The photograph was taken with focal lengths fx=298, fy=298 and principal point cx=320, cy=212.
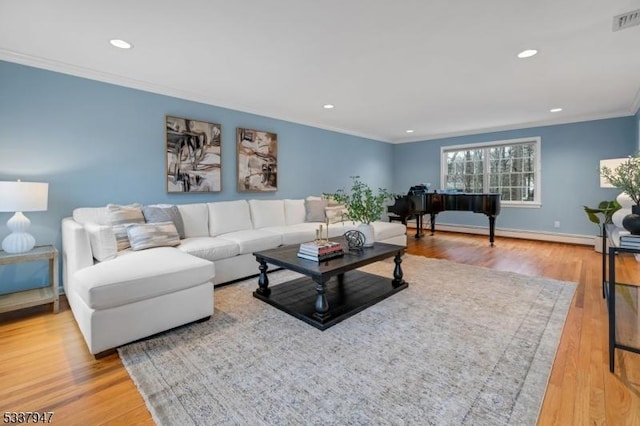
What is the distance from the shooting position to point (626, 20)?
2.09m

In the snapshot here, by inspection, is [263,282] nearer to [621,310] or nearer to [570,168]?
[621,310]

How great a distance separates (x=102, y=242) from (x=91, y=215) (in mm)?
745

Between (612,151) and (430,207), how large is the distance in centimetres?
303

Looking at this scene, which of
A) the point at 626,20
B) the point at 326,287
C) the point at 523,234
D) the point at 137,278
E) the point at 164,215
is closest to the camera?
the point at 137,278

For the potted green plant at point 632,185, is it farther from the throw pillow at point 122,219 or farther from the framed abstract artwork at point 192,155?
the framed abstract artwork at point 192,155

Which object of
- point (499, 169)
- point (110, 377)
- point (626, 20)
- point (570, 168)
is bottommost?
point (110, 377)

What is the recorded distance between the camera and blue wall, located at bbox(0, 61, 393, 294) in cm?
276

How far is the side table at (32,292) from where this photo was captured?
7.72 feet

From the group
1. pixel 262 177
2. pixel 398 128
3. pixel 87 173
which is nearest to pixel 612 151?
pixel 398 128

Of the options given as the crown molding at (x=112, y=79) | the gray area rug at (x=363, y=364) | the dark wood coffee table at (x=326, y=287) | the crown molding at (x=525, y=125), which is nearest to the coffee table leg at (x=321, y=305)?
the dark wood coffee table at (x=326, y=287)

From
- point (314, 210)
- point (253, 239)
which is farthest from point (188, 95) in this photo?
point (314, 210)

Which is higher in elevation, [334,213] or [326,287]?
[334,213]

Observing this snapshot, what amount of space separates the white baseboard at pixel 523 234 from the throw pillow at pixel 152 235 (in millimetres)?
5116

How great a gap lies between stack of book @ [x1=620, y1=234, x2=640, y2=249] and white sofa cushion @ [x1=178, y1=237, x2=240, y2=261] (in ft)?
10.2
